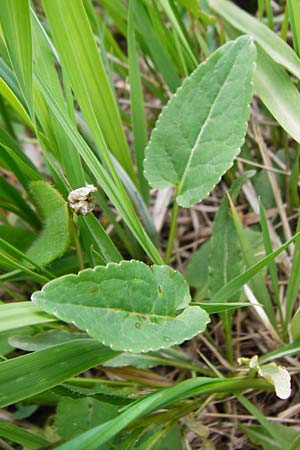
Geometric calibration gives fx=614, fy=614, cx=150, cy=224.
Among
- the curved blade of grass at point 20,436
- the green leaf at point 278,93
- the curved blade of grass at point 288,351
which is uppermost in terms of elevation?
the green leaf at point 278,93

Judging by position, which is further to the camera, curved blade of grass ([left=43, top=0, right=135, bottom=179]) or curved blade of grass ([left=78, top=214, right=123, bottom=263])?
curved blade of grass ([left=78, top=214, right=123, bottom=263])

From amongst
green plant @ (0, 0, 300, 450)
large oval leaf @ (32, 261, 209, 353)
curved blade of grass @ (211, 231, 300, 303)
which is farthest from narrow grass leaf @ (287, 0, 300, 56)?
large oval leaf @ (32, 261, 209, 353)

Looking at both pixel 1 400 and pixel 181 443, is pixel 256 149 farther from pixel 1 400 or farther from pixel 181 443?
pixel 1 400

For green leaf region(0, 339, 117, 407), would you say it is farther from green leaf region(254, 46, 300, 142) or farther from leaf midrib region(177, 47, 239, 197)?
green leaf region(254, 46, 300, 142)

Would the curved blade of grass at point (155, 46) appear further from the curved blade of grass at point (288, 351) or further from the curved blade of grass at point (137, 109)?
the curved blade of grass at point (288, 351)

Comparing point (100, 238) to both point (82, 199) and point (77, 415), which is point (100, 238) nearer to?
point (82, 199)

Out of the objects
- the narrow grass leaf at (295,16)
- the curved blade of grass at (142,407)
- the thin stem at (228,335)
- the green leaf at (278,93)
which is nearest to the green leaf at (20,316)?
the curved blade of grass at (142,407)

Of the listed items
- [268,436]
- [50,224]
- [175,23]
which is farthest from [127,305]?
[175,23]
